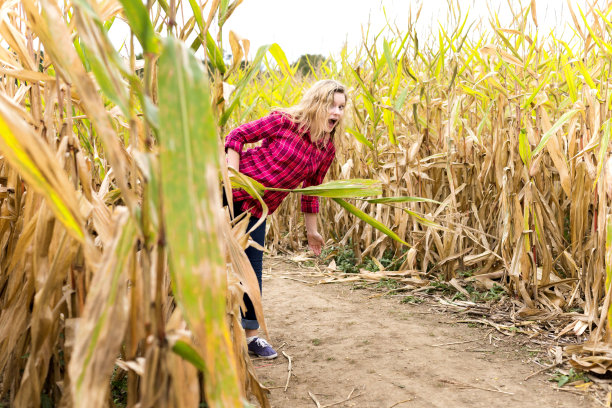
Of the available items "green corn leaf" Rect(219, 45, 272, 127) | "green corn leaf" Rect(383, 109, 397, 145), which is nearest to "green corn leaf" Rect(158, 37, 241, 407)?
"green corn leaf" Rect(219, 45, 272, 127)

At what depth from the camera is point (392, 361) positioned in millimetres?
2117

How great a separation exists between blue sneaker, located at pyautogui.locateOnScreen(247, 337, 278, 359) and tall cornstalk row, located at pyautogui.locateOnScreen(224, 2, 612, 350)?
35.0 inches

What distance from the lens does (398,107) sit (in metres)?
2.92

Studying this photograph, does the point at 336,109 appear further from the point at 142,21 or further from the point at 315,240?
the point at 142,21

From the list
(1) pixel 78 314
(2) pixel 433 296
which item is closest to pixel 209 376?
(1) pixel 78 314

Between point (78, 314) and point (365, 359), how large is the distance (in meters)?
1.33

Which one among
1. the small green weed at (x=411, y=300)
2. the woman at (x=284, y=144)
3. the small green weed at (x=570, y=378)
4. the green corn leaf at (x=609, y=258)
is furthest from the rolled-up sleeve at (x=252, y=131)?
the small green weed at (x=570, y=378)

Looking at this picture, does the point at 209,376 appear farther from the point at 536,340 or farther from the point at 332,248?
the point at 332,248

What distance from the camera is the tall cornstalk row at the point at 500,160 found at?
2.19 m

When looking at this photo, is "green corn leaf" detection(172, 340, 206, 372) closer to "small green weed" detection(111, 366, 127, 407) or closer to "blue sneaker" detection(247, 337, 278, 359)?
"small green weed" detection(111, 366, 127, 407)

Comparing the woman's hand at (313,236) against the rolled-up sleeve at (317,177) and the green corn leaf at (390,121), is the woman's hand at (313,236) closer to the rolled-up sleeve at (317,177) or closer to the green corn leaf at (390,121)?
the rolled-up sleeve at (317,177)

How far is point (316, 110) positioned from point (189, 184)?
5.76 feet

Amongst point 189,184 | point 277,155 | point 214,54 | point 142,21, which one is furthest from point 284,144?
point 189,184

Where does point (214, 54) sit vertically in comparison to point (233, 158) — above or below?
above
